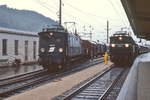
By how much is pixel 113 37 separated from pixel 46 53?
9520mm

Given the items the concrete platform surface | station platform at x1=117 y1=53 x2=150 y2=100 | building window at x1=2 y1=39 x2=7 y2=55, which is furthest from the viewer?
building window at x1=2 y1=39 x2=7 y2=55

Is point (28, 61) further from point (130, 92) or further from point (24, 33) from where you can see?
point (130, 92)

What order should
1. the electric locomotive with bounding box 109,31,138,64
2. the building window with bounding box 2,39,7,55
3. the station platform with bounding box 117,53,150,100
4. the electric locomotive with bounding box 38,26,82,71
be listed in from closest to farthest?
the station platform with bounding box 117,53,150,100
the electric locomotive with bounding box 38,26,82,71
the electric locomotive with bounding box 109,31,138,64
the building window with bounding box 2,39,7,55

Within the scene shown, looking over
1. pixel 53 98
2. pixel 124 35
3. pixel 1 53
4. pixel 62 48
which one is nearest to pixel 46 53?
pixel 62 48

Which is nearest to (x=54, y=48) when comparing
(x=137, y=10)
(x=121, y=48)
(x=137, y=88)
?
(x=121, y=48)

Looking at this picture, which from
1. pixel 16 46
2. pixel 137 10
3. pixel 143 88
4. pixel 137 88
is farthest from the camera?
pixel 16 46

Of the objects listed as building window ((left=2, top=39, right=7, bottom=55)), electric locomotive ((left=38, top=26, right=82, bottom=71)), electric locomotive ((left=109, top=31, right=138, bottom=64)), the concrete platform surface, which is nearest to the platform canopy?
the concrete platform surface

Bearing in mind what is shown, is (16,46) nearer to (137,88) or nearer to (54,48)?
(54,48)

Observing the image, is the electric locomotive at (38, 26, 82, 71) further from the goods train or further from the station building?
the station building

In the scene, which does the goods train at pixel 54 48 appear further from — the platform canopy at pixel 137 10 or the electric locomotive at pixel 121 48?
the platform canopy at pixel 137 10

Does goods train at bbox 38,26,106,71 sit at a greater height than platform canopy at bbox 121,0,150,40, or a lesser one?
lesser

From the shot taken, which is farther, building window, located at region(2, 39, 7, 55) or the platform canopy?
building window, located at region(2, 39, 7, 55)

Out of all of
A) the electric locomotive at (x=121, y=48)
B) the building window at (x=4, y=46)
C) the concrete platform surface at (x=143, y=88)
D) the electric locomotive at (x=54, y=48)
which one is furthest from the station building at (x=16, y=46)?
the concrete platform surface at (x=143, y=88)

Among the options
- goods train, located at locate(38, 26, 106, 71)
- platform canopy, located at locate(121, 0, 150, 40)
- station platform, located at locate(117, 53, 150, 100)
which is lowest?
station platform, located at locate(117, 53, 150, 100)
